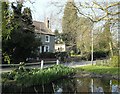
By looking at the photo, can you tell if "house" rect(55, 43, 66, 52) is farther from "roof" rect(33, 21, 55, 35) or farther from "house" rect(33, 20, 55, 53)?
"roof" rect(33, 21, 55, 35)

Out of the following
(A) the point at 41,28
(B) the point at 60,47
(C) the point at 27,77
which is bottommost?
(C) the point at 27,77

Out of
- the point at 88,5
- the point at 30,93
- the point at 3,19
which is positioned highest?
the point at 88,5

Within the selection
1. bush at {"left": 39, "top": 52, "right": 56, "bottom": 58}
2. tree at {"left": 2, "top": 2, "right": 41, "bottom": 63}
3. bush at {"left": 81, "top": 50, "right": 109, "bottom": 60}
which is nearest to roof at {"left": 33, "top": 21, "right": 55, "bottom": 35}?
bush at {"left": 39, "top": 52, "right": 56, "bottom": 58}

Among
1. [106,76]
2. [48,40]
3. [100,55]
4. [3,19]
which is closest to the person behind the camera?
[3,19]

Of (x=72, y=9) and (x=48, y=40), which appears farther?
(x=48, y=40)

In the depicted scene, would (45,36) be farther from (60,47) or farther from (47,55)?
(60,47)

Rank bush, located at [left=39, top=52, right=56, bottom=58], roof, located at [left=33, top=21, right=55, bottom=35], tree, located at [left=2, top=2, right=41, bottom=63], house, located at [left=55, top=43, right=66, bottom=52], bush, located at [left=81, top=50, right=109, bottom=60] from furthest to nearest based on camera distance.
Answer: house, located at [left=55, top=43, right=66, bottom=52] < roof, located at [left=33, top=21, right=55, bottom=35] < bush, located at [left=81, top=50, right=109, bottom=60] < bush, located at [left=39, top=52, right=56, bottom=58] < tree, located at [left=2, top=2, right=41, bottom=63]

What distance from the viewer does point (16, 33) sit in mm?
25391

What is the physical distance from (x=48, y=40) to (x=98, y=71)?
25.3 meters

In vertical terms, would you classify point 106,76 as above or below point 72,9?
below

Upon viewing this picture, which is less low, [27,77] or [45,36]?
[45,36]

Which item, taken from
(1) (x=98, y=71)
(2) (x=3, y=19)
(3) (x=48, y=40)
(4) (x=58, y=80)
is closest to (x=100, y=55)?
(3) (x=48, y=40)

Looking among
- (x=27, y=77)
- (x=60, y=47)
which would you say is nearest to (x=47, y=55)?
(x=27, y=77)

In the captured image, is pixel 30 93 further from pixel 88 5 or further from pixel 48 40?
pixel 48 40
